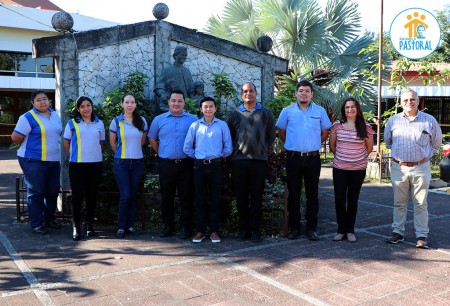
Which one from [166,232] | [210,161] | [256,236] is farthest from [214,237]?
[210,161]

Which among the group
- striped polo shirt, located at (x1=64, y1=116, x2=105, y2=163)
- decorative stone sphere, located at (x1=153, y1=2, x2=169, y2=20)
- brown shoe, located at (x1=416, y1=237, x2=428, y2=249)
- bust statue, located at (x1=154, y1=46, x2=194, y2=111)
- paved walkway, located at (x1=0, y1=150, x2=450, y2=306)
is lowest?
paved walkway, located at (x1=0, y1=150, x2=450, y2=306)

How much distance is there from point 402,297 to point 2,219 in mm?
5506

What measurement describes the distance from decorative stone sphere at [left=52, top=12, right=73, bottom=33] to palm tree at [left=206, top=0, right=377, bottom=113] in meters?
6.86

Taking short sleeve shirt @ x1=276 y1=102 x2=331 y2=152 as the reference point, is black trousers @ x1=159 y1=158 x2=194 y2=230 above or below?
below

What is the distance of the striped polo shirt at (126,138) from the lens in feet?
18.0

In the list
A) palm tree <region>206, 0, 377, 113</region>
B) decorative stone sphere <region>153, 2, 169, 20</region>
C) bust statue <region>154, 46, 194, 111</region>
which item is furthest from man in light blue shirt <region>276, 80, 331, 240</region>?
palm tree <region>206, 0, 377, 113</region>

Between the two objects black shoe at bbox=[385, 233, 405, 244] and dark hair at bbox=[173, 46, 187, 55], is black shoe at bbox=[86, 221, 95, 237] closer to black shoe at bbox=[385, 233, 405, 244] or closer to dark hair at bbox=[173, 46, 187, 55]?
dark hair at bbox=[173, 46, 187, 55]

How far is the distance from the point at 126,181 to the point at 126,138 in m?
0.53

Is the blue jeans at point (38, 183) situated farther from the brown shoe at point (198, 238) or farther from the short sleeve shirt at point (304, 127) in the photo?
the short sleeve shirt at point (304, 127)

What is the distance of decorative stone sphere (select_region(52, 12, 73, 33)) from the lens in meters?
6.77

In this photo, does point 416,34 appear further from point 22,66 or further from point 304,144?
point 22,66

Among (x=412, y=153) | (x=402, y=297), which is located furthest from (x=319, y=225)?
(x=402, y=297)

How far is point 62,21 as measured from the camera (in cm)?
678

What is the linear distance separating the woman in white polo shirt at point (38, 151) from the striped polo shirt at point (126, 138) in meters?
0.87
